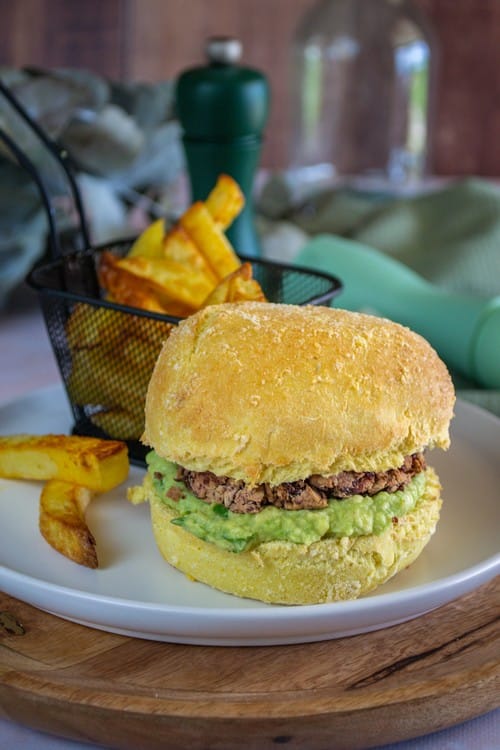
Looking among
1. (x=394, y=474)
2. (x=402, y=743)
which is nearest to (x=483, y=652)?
(x=402, y=743)

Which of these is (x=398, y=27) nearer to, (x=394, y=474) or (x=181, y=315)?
(x=181, y=315)

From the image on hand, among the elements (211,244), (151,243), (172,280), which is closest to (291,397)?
(172,280)

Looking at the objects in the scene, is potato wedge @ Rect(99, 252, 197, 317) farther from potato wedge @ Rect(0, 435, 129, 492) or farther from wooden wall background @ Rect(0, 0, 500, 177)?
wooden wall background @ Rect(0, 0, 500, 177)

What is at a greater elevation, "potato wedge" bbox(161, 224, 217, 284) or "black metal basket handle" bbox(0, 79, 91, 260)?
"black metal basket handle" bbox(0, 79, 91, 260)

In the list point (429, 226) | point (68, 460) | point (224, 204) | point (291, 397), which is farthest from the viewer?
point (429, 226)

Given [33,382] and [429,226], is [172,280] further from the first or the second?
[429,226]

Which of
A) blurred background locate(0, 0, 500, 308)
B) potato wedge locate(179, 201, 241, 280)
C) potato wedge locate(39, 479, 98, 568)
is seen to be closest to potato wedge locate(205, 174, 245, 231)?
potato wedge locate(179, 201, 241, 280)
